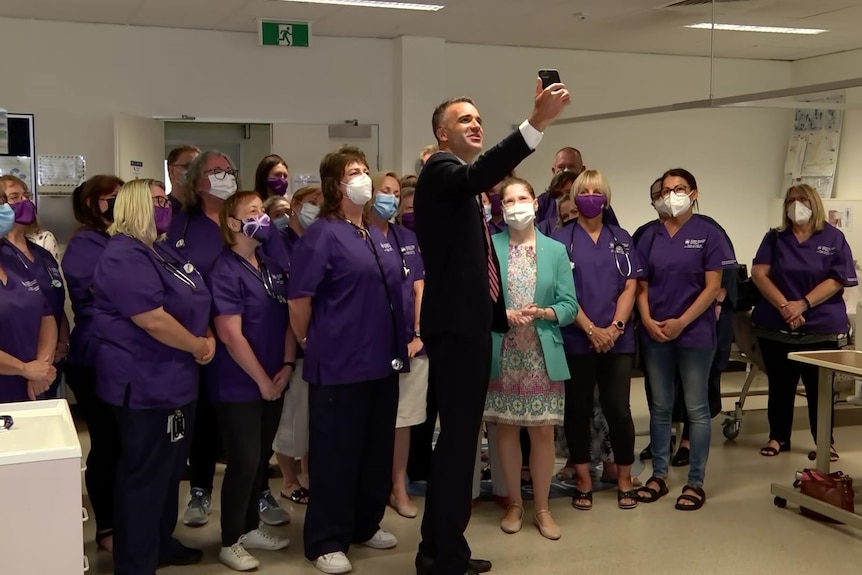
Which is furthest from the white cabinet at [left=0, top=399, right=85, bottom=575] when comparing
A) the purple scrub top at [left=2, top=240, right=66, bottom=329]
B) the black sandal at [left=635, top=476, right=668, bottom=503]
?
the black sandal at [left=635, top=476, right=668, bottom=503]

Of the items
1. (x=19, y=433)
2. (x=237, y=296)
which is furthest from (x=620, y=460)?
(x=19, y=433)

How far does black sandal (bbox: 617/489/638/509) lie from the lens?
4148 mm

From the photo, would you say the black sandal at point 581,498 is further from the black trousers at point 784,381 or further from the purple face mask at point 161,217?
the purple face mask at point 161,217

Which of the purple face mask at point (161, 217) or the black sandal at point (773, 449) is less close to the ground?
the purple face mask at point (161, 217)

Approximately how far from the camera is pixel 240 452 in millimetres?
3273

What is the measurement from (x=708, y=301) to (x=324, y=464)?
199cm

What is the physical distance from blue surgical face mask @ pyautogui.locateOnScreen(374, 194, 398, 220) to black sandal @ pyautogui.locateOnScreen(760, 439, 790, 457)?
9.22 ft

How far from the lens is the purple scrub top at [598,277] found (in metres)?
4.00

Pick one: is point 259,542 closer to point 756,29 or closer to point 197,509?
point 197,509

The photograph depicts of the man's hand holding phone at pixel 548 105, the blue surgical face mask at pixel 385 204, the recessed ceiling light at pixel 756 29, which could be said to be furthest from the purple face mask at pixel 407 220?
the recessed ceiling light at pixel 756 29

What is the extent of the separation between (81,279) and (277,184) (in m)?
1.14

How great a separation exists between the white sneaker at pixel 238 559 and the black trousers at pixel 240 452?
3 centimetres

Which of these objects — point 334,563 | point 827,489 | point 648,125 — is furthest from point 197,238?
point 648,125

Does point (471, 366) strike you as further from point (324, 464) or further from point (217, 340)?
point (217, 340)
